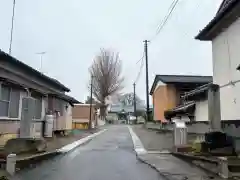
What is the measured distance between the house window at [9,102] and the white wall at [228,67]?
34.4 feet

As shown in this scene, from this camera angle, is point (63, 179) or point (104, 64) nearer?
point (63, 179)

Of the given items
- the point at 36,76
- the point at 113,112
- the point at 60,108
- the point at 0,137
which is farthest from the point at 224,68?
the point at 113,112

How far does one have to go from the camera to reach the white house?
1334cm

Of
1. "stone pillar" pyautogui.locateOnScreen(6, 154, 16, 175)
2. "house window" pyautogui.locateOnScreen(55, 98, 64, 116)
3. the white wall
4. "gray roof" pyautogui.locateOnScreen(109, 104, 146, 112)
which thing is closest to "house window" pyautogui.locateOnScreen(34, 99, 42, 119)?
"house window" pyautogui.locateOnScreen(55, 98, 64, 116)

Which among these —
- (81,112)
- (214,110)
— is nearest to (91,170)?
(214,110)

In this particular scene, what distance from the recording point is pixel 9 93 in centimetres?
1723

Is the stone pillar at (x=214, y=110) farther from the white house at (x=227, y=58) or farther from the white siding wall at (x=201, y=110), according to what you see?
the white siding wall at (x=201, y=110)

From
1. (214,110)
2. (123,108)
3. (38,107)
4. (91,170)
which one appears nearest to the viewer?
(91,170)

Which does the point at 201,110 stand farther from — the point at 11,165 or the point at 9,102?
the point at 11,165

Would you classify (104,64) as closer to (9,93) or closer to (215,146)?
(9,93)

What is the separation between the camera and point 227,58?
47.2 feet

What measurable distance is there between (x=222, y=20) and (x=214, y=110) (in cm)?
384

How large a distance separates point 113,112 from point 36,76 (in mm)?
94517

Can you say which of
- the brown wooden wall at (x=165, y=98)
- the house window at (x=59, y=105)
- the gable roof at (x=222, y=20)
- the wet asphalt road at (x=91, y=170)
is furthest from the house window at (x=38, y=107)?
the brown wooden wall at (x=165, y=98)
